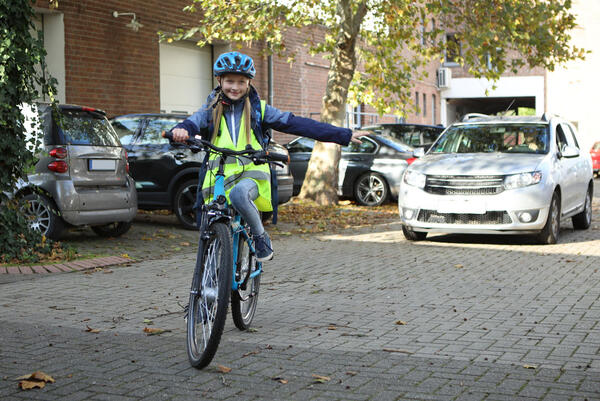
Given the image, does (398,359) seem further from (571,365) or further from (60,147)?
(60,147)

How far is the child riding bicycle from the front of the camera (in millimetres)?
5410

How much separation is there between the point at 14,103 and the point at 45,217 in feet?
5.51

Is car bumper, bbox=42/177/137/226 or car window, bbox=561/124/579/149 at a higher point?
car window, bbox=561/124/579/149

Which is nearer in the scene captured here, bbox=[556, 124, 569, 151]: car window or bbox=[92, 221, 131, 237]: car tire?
bbox=[92, 221, 131, 237]: car tire

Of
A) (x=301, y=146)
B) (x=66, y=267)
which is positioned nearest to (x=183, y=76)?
(x=301, y=146)

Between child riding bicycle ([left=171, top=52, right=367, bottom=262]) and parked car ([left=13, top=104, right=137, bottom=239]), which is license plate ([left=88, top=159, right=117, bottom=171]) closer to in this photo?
parked car ([left=13, top=104, right=137, bottom=239])

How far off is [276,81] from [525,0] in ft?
31.0

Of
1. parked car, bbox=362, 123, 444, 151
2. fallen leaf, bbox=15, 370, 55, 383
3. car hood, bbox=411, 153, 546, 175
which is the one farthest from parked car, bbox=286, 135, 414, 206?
fallen leaf, bbox=15, 370, 55, 383

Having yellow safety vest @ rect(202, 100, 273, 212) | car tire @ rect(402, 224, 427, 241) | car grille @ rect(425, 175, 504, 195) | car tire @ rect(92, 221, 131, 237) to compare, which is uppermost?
yellow safety vest @ rect(202, 100, 273, 212)

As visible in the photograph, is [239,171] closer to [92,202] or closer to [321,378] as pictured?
[321,378]

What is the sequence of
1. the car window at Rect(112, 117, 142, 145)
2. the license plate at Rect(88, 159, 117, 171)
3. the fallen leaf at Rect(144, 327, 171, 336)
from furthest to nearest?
the car window at Rect(112, 117, 142, 145)
the license plate at Rect(88, 159, 117, 171)
the fallen leaf at Rect(144, 327, 171, 336)

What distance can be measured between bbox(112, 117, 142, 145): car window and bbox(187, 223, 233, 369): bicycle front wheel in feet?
26.7

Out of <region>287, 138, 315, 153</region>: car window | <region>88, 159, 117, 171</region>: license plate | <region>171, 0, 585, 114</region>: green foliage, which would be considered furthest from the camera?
<region>287, 138, 315, 153</region>: car window

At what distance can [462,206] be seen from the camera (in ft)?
35.6
